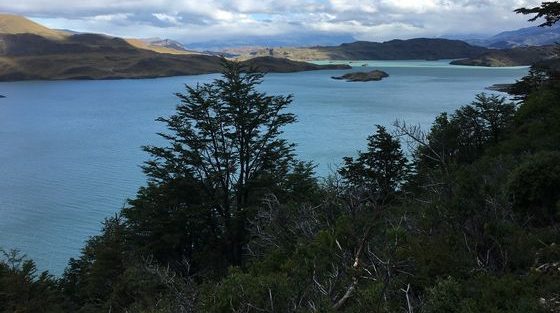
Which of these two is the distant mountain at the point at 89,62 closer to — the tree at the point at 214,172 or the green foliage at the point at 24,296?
the tree at the point at 214,172

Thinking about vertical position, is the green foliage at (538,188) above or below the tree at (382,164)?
above

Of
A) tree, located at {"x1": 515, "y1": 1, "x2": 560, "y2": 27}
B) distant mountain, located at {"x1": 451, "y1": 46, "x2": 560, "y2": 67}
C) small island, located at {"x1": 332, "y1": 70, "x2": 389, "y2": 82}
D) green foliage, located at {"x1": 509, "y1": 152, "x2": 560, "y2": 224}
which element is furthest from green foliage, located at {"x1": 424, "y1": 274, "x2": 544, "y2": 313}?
distant mountain, located at {"x1": 451, "y1": 46, "x2": 560, "y2": 67}

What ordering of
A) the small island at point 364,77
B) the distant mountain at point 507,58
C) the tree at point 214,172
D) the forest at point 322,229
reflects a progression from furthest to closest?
the distant mountain at point 507,58 < the small island at point 364,77 < the tree at point 214,172 < the forest at point 322,229

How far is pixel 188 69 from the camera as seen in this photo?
514ft

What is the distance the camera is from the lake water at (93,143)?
1062 inches

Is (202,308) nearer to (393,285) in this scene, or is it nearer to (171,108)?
(393,285)

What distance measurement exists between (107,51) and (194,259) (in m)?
175

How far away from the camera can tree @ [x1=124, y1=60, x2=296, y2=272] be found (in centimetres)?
1881

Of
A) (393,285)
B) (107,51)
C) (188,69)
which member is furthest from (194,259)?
(107,51)

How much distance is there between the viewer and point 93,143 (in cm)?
4766

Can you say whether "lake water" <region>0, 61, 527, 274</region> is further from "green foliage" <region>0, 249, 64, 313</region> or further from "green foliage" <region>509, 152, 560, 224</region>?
"green foliage" <region>509, 152, 560, 224</region>

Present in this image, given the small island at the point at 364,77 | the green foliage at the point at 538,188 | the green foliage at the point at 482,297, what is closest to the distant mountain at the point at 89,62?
the small island at the point at 364,77

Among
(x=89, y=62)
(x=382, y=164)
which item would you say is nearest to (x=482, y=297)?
(x=382, y=164)

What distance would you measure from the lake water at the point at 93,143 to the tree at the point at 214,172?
7254 millimetres
